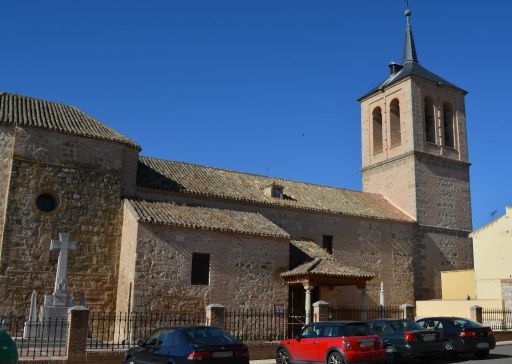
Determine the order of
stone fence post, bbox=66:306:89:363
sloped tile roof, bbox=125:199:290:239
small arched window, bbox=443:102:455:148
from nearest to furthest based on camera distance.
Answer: stone fence post, bbox=66:306:89:363
sloped tile roof, bbox=125:199:290:239
small arched window, bbox=443:102:455:148

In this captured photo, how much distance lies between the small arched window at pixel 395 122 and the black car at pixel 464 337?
17.9 meters

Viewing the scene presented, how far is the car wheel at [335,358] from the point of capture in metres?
10.9

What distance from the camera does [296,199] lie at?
81.0 ft

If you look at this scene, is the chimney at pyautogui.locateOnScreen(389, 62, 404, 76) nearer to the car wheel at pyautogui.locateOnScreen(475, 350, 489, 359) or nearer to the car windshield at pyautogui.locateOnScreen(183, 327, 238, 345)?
the car wheel at pyautogui.locateOnScreen(475, 350, 489, 359)

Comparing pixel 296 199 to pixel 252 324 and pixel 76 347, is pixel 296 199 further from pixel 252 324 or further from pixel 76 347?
pixel 76 347

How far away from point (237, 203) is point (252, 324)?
5.57 meters

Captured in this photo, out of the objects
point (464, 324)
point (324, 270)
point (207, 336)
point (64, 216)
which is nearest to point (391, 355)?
point (464, 324)

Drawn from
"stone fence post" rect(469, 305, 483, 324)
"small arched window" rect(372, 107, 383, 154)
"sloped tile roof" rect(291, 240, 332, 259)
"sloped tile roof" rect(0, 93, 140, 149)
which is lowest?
"stone fence post" rect(469, 305, 483, 324)

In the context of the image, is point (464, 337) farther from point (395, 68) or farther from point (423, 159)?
point (395, 68)

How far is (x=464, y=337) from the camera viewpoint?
1376 cm

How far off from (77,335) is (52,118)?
386 inches

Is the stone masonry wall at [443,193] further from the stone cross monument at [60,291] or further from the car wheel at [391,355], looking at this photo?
the stone cross monument at [60,291]

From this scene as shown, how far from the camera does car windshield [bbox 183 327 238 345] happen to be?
9422mm

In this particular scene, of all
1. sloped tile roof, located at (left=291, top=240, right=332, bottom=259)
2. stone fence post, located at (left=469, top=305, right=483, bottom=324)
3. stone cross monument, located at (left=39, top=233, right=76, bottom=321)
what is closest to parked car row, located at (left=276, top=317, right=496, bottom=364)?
stone fence post, located at (left=469, top=305, right=483, bottom=324)
